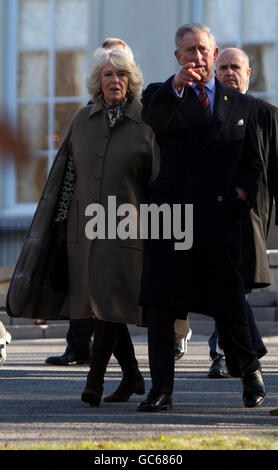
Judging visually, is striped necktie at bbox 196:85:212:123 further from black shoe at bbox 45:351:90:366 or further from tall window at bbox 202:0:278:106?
tall window at bbox 202:0:278:106

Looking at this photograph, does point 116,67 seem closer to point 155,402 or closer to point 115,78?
point 115,78

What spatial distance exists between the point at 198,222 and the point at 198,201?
3.8 inches

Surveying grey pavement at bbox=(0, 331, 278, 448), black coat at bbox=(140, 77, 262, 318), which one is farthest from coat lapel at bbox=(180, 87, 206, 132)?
grey pavement at bbox=(0, 331, 278, 448)

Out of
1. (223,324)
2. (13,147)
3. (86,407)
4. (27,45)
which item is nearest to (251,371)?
(223,324)

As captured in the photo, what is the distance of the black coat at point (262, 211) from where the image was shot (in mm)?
6344

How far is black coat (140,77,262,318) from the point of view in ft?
19.4

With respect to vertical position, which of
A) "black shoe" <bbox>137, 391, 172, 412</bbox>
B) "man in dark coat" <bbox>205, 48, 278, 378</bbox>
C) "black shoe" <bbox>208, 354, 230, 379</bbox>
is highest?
"man in dark coat" <bbox>205, 48, 278, 378</bbox>

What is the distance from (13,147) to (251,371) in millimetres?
3622

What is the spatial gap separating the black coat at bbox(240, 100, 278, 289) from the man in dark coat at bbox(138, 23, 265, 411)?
0.36 meters

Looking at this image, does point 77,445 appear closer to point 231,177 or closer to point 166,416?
point 166,416

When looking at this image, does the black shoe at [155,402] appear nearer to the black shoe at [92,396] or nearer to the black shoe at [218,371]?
the black shoe at [92,396]

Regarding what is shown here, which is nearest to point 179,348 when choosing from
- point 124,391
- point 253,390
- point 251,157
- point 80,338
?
point 80,338

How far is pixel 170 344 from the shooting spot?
5953 millimetres

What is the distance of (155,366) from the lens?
19.4 feet
